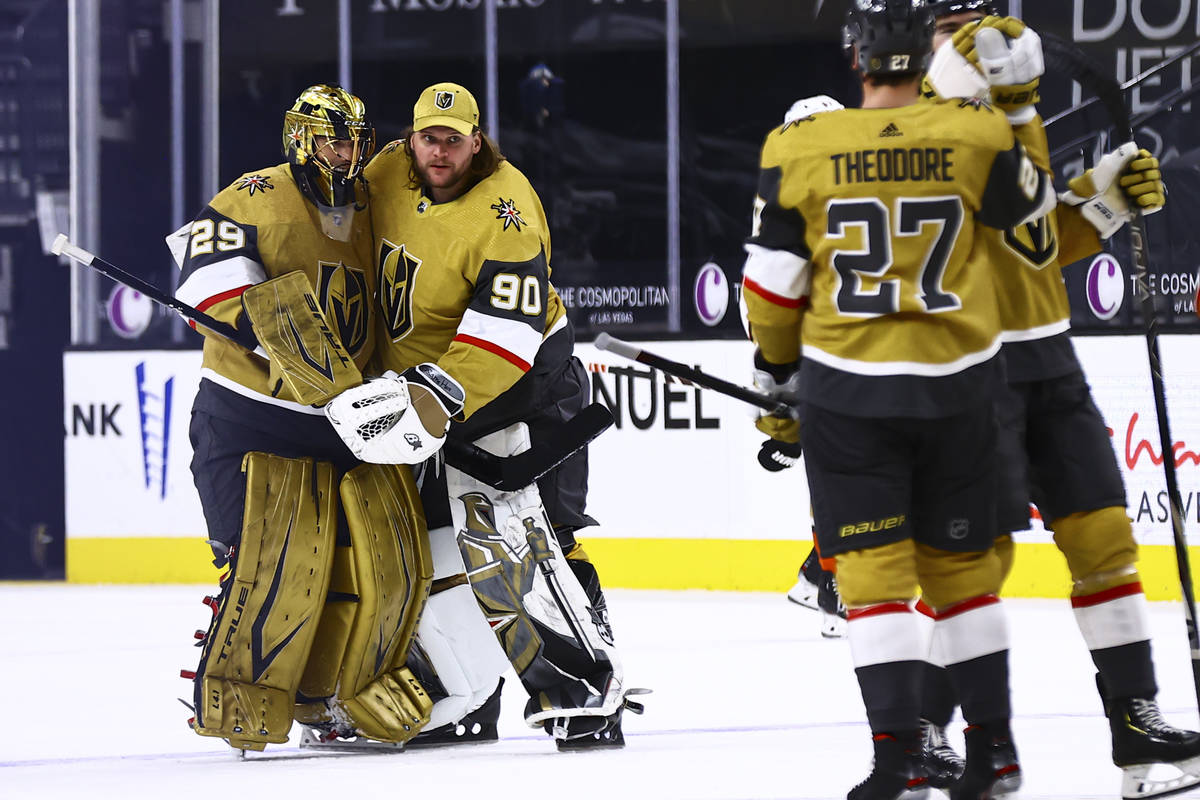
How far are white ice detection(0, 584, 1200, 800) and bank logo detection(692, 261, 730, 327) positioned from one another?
1848 mm

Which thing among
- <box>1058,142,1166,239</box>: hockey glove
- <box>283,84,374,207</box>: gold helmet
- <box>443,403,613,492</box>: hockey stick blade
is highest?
<box>283,84,374,207</box>: gold helmet

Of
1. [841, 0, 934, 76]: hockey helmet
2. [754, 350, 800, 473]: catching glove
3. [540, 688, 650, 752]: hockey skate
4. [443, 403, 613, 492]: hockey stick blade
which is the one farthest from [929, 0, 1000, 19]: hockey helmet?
[540, 688, 650, 752]: hockey skate

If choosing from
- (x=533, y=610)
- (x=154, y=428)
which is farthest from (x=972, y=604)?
(x=154, y=428)

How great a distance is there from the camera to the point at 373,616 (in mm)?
3285

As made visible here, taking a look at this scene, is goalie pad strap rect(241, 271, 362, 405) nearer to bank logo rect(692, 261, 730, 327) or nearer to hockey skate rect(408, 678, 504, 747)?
hockey skate rect(408, 678, 504, 747)

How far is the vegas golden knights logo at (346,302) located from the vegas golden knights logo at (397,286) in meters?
0.05

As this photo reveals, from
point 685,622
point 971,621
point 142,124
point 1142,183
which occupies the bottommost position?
point 685,622

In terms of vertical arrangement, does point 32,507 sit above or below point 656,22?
below

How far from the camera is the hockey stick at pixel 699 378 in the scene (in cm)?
269

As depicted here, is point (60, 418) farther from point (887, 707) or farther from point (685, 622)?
point (887, 707)

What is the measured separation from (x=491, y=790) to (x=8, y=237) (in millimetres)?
5974

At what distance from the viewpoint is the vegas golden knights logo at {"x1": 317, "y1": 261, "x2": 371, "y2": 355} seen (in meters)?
3.29

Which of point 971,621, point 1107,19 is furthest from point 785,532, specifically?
point 971,621

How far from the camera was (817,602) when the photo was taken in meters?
5.11
